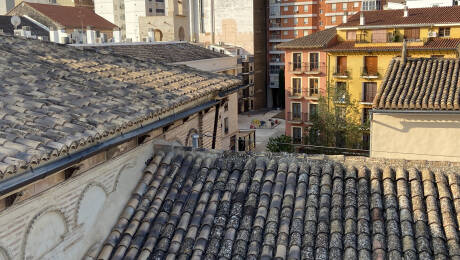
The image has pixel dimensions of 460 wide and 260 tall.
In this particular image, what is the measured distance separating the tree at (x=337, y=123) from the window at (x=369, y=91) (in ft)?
3.15

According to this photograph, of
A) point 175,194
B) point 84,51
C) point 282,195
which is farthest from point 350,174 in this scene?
point 84,51

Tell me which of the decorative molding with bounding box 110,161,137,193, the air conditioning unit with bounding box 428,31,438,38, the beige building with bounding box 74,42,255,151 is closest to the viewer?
the decorative molding with bounding box 110,161,137,193

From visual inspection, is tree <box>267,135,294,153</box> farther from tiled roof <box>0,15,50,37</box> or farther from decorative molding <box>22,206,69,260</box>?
tiled roof <box>0,15,50,37</box>

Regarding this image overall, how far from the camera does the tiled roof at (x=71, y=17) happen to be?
5725 centimetres

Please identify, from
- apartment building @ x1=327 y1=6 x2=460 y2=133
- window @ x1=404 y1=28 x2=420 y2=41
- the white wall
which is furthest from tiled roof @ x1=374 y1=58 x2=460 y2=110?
the white wall

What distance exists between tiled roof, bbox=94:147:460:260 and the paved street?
107ft

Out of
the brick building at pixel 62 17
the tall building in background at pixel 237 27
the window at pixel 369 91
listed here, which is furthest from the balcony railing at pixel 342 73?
the brick building at pixel 62 17

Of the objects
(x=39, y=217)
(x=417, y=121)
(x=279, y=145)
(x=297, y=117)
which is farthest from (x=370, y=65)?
(x=39, y=217)

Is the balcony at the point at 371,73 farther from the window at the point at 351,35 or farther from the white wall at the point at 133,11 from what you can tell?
the white wall at the point at 133,11

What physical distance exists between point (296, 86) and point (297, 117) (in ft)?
8.55

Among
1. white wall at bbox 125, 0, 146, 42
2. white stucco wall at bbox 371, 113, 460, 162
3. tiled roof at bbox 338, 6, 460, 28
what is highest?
white wall at bbox 125, 0, 146, 42

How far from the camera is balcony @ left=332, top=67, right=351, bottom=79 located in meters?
35.3

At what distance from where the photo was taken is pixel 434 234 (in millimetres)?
5039

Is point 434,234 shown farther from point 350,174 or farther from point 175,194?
point 175,194
